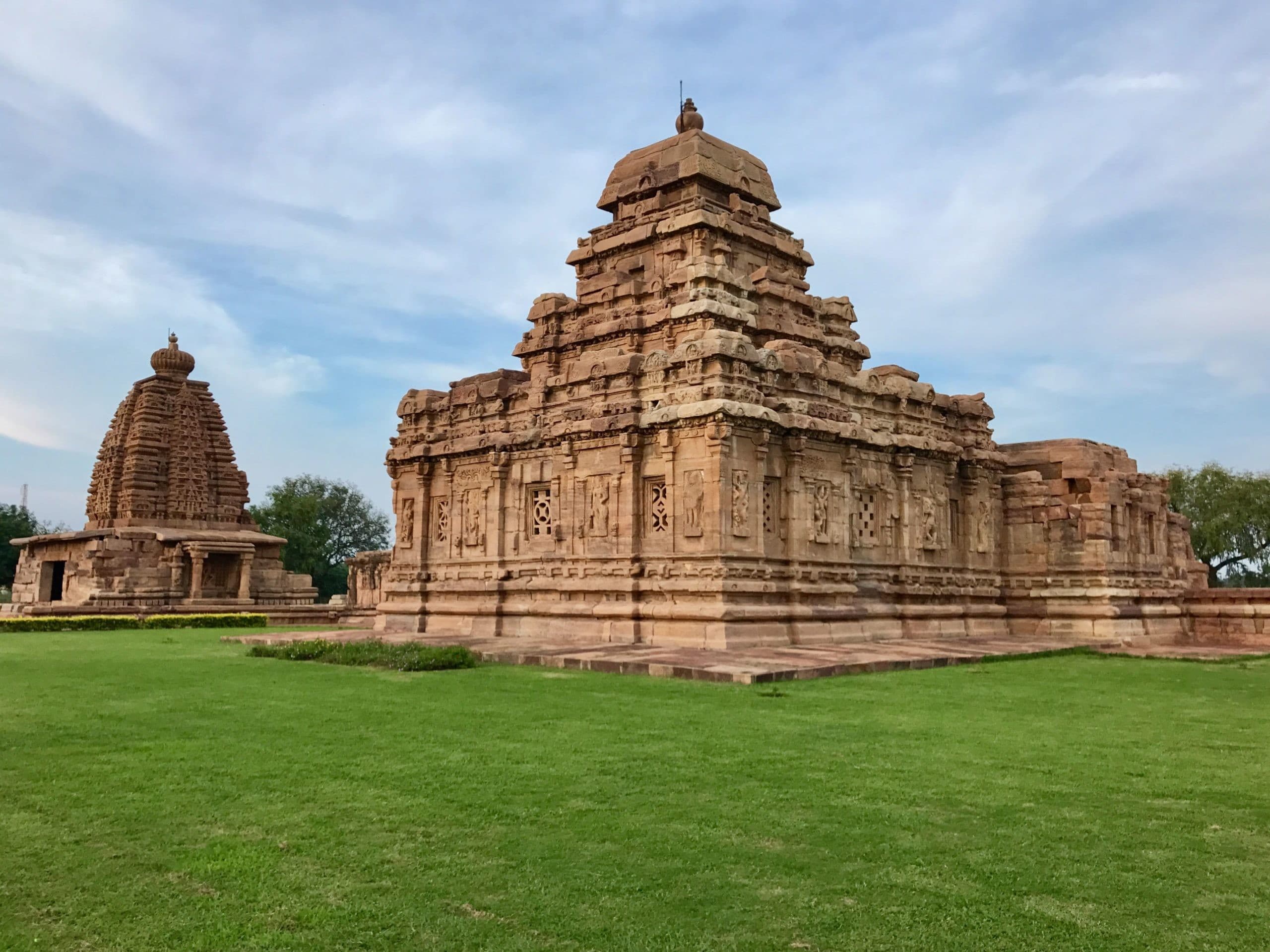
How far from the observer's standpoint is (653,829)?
5527 mm

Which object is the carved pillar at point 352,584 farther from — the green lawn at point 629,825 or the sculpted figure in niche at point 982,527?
the green lawn at point 629,825

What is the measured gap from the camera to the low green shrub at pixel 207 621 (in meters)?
28.6

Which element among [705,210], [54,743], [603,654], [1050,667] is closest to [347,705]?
[54,743]

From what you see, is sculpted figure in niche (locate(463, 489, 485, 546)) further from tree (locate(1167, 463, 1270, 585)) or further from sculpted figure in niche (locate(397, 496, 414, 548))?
tree (locate(1167, 463, 1270, 585))

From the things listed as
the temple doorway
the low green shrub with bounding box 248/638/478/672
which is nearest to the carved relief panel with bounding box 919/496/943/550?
the low green shrub with bounding box 248/638/478/672

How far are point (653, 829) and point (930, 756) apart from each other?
3.05 metres

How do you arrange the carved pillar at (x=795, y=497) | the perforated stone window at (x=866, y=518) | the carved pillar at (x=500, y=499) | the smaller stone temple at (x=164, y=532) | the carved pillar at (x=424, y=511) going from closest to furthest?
the carved pillar at (x=795, y=497) → the perforated stone window at (x=866, y=518) → the carved pillar at (x=500, y=499) → the carved pillar at (x=424, y=511) → the smaller stone temple at (x=164, y=532)

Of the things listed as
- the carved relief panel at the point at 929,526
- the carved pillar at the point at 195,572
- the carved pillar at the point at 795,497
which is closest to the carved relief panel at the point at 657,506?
the carved pillar at the point at 795,497

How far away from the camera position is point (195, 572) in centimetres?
3538

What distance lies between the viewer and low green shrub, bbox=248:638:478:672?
13883 mm

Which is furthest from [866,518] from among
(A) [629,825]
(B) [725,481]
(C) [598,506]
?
(A) [629,825]

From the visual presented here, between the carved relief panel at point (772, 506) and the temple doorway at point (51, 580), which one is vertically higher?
the carved relief panel at point (772, 506)

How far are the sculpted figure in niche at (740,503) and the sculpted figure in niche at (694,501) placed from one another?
1.77 feet

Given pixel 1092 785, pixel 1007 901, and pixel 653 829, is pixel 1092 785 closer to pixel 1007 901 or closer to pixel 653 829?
pixel 1007 901
